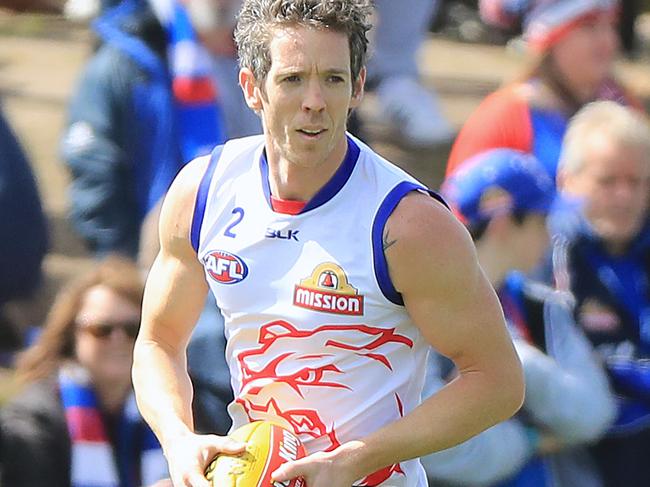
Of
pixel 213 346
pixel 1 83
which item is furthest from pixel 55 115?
pixel 213 346

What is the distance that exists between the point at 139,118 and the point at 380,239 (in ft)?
9.15

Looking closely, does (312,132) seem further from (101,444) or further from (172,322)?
(101,444)

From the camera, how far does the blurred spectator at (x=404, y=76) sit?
286 inches

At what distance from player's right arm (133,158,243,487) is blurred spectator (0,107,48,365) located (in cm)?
244

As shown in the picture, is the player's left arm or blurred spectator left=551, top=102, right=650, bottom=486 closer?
the player's left arm

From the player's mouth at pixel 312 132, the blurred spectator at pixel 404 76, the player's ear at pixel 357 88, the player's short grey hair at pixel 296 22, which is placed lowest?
the blurred spectator at pixel 404 76

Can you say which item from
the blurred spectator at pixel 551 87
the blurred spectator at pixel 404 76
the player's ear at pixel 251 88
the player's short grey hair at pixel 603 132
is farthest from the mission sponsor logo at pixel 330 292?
the blurred spectator at pixel 404 76

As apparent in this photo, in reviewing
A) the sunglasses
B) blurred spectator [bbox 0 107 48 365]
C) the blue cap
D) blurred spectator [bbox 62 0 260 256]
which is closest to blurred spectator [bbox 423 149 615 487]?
the blue cap

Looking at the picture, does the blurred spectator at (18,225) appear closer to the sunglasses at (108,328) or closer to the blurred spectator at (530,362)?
the sunglasses at (108,328)

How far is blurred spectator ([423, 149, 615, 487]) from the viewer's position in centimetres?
468

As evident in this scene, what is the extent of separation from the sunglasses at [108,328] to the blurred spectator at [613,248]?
1.33 metres

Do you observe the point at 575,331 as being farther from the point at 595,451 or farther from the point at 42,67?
the point at 42,67

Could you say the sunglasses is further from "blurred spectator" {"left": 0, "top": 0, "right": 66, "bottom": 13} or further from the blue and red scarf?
"blurred spectator" {"left": 0, "top": 0, "right": 66, "bottom": 13}

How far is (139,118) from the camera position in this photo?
18.5 feet
